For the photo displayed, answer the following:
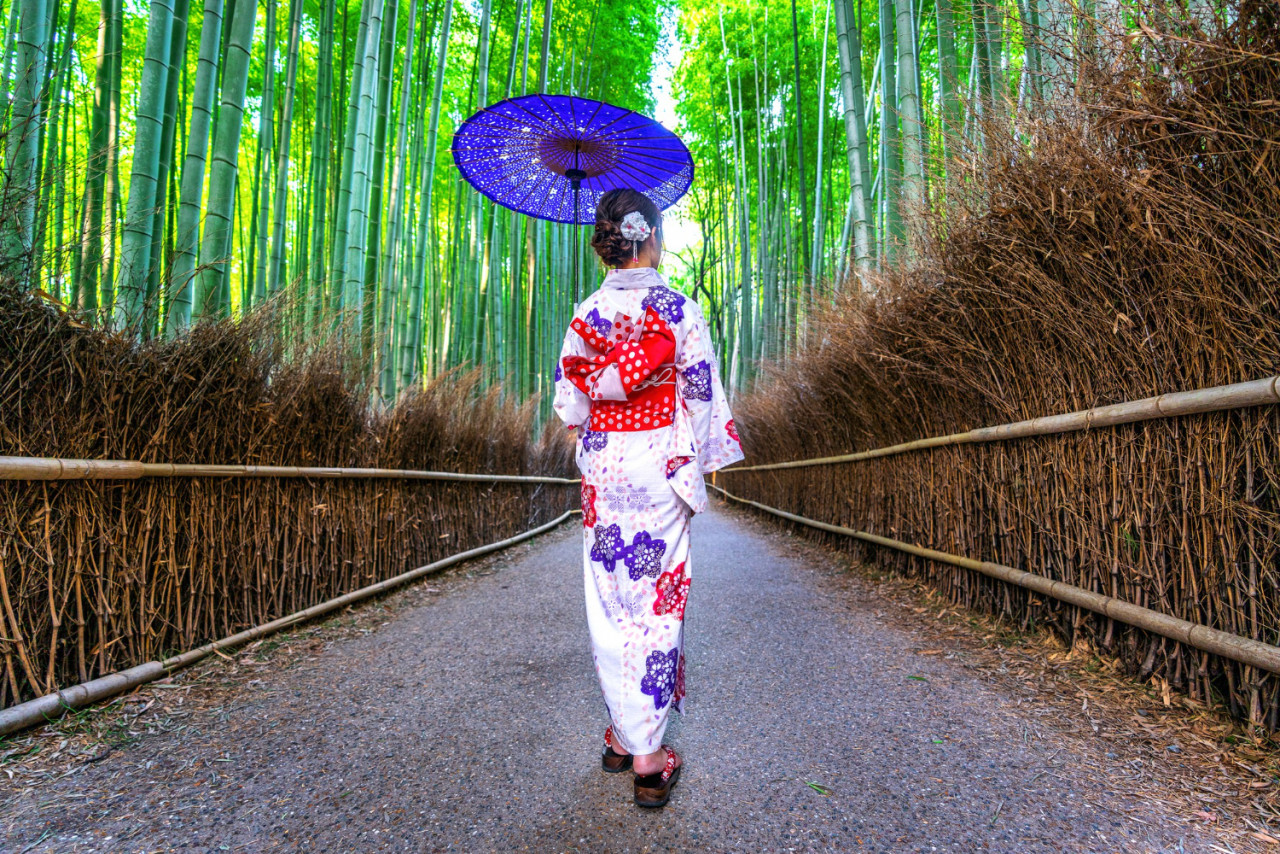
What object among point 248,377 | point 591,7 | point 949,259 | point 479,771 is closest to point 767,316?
point 591,7

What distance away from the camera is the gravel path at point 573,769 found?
3.80 ft

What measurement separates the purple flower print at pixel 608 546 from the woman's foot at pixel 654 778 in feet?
1.31

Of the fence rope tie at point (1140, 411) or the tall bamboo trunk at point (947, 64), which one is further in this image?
the tall bamboo trunk at point (947, 64)

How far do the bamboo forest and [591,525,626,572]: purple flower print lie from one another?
830 millimetres

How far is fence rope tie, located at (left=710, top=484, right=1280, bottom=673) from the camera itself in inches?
50.9

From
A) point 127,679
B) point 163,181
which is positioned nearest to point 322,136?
point 163,181

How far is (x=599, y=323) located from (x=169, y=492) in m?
1.42

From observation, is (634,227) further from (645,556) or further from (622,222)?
(645,556)

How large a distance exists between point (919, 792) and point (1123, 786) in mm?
394

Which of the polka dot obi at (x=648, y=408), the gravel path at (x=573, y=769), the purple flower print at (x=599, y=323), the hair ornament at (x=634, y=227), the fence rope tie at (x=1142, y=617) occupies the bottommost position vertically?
the gravel path at (x=573, y=769)

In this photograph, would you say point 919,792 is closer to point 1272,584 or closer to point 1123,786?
point 1123,786

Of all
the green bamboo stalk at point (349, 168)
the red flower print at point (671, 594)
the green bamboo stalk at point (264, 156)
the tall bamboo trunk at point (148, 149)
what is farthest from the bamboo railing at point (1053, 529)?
the green bamboo stalk at point (264, 156)

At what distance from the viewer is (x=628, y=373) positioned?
140cm

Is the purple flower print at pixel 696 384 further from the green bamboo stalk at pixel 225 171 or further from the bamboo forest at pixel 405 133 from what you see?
the green bamboo stalk at pixel 225 171
